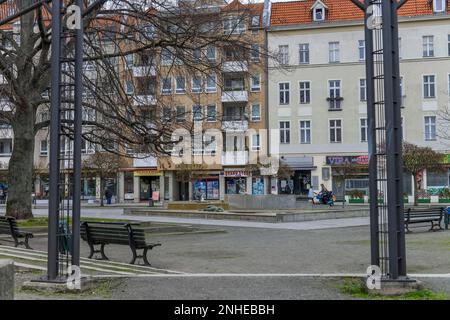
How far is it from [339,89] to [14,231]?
4200 cm

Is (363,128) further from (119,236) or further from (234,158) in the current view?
(119,236)

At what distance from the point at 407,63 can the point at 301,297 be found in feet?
156

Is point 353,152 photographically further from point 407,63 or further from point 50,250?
point 50,250

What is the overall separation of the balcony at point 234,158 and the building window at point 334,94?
8829 millimetres

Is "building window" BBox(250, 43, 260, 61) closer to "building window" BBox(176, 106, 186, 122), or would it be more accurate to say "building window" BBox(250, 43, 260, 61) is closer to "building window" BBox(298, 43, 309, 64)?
"building window" BBox(176, 106, 186, 122)

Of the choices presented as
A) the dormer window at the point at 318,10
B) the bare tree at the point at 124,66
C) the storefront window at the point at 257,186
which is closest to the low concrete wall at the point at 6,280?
the bare tree at the point at 124,66

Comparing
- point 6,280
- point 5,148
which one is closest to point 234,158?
point 5,148

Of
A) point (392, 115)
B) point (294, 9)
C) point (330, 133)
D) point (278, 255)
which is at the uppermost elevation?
point (294, 9)

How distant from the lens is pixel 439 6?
5209 cm

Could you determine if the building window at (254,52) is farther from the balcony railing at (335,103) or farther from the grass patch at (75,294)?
the balcony railing at (335,103)

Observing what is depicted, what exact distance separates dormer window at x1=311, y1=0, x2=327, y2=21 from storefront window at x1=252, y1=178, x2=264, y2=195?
1540cm

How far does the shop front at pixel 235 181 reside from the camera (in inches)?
2196

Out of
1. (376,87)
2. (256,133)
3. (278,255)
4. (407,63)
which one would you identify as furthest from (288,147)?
(376,87)

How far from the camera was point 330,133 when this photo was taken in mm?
53594
